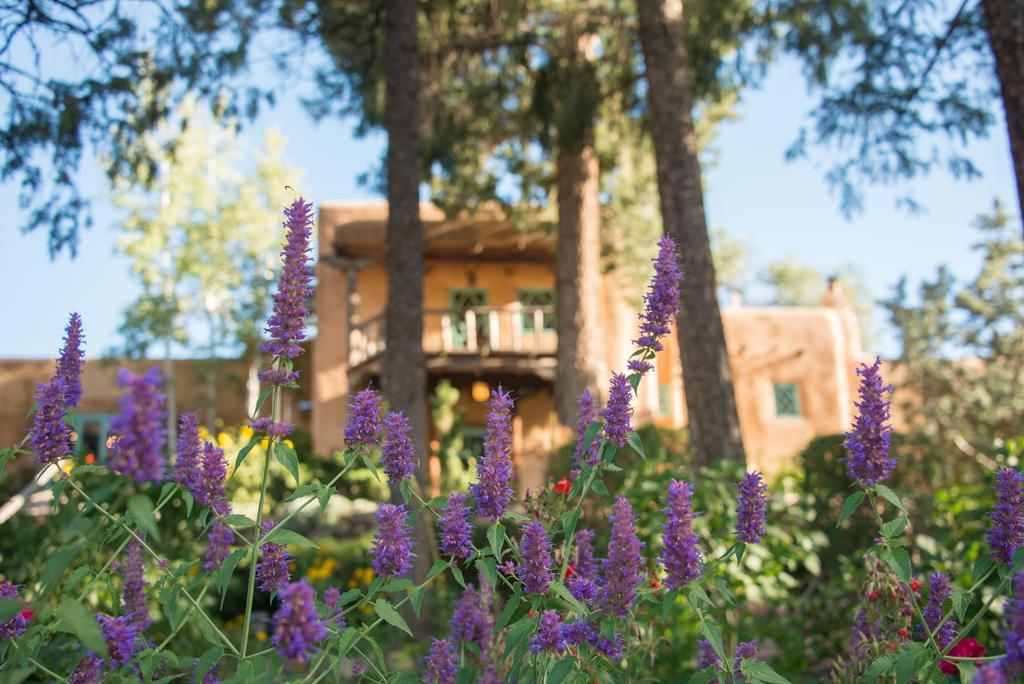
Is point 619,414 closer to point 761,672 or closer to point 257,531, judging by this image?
point 761,672

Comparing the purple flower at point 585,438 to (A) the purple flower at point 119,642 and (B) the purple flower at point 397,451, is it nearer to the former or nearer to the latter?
(B) the purple flower at point 397,451

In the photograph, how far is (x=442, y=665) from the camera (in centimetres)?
203

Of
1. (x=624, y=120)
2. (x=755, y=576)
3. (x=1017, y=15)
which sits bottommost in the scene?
(x=755, y=576)

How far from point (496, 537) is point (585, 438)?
0.34 m

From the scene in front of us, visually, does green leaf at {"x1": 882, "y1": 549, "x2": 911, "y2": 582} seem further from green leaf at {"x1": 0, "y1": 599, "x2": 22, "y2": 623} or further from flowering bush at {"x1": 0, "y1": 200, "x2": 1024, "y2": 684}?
green leaf at {"x1": 0, "y1": 599, "x2": 22, "y2": 623}

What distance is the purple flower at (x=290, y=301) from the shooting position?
5.70ft

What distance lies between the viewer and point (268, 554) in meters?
1.83

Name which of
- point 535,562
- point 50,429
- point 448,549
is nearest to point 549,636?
point 535,562

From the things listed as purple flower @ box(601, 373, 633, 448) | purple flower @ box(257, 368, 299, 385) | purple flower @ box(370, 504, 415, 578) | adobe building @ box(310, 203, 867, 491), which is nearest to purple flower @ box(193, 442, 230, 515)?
purple flower @ box(257, 368, 299, 385)

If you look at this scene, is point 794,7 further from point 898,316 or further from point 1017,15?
point 898,316

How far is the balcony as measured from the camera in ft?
53.3

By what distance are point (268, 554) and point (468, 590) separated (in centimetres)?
67

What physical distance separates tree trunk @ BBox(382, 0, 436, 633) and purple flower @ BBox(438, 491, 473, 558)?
5522mm

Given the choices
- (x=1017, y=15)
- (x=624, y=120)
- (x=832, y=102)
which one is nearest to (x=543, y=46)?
(x=624, y=120)
